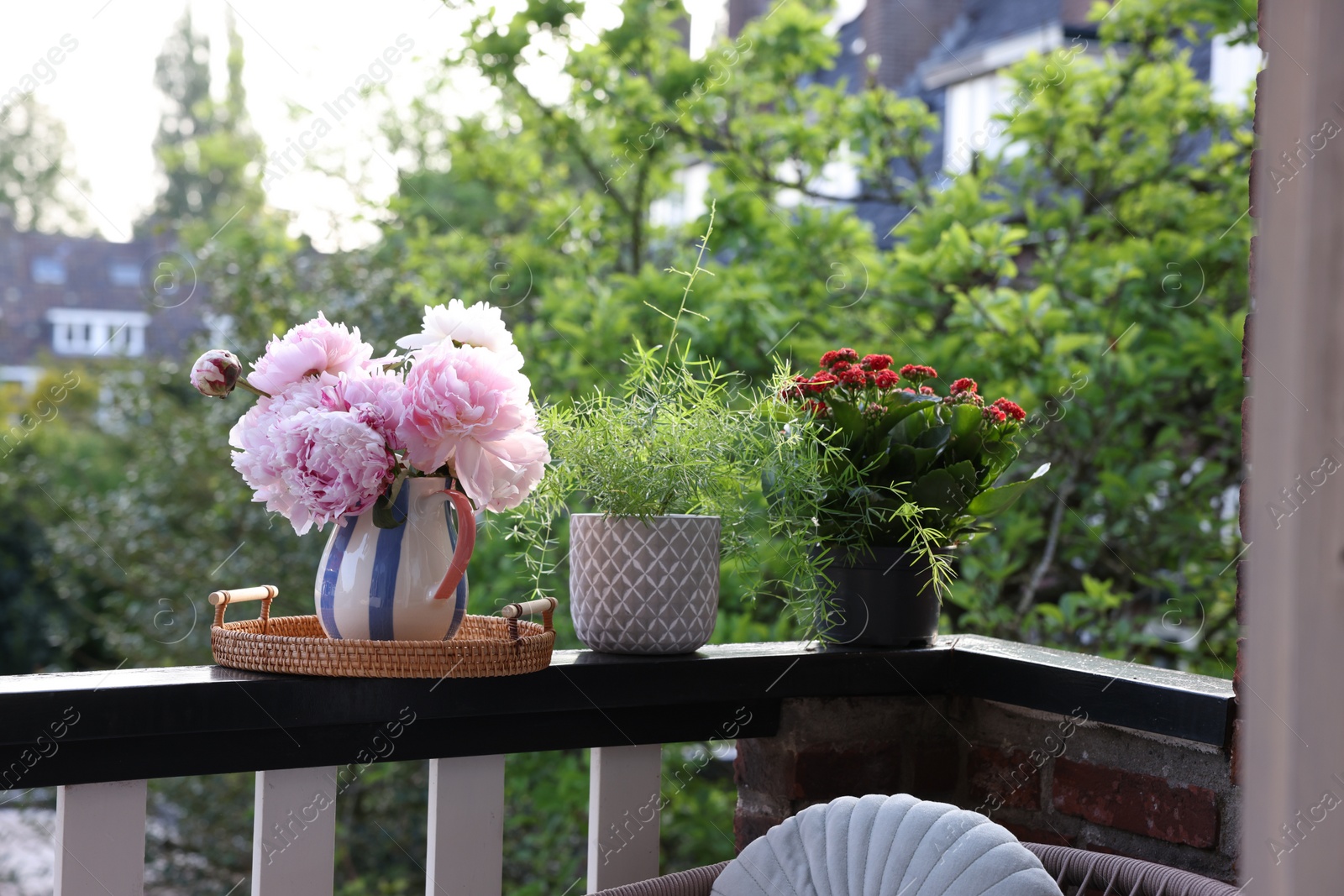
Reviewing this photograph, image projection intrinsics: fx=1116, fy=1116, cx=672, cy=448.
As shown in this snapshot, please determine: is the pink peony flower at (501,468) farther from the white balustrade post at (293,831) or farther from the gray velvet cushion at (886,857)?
the gray velvet cushion at (886,857)

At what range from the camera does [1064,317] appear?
8.28 ft

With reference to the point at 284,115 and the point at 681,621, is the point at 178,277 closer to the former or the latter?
the point at 284,115

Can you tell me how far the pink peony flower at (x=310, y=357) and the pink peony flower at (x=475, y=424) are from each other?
0.26 ft

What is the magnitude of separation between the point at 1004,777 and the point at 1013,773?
0.02 metres

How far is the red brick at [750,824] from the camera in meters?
1.31

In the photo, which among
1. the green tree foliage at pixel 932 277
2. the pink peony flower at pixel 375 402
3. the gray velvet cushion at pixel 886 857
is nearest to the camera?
the gray velvet cushion at pixel 886 857

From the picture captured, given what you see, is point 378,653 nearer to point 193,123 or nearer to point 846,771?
point 846,771

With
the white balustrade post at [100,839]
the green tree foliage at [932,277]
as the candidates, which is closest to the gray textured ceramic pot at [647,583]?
the white balustrade post at [100,839]

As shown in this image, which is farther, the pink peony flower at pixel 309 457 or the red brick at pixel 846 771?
the red brick at pixel 846 771

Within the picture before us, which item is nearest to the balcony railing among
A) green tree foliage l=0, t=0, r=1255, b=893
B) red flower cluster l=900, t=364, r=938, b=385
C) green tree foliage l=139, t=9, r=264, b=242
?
red flower cluster l=900, t=364, r=938, b=385

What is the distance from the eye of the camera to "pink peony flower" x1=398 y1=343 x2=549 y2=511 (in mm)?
1017

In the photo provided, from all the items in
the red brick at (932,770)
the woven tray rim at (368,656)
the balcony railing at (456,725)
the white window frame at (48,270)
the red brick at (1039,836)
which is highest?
the white window frame at (48,270)

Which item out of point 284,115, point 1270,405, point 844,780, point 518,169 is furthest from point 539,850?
point 284,115

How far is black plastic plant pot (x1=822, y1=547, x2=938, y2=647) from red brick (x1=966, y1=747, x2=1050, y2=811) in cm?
17
